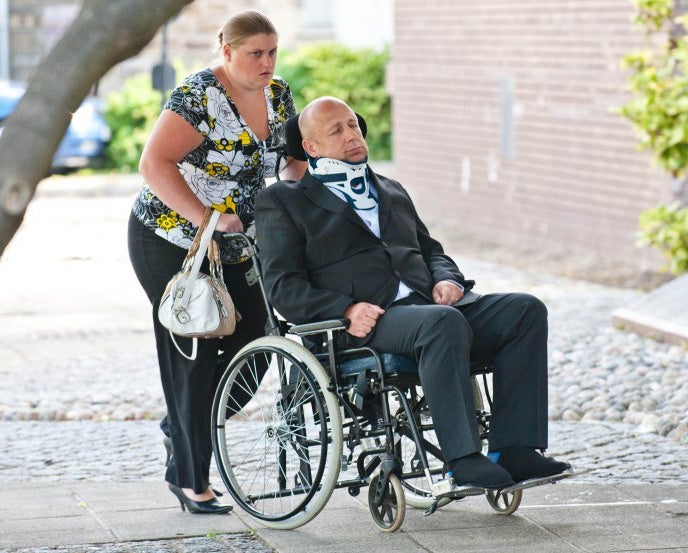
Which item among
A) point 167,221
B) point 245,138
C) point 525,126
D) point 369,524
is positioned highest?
point 245,138

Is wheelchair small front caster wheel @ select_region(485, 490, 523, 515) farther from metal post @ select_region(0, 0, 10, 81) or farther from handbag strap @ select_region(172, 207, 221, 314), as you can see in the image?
metal post @ select_region(0, 0, 10, 81)

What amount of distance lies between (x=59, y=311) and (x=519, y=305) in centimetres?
589

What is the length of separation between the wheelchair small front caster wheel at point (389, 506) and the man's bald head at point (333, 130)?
3.62 ft

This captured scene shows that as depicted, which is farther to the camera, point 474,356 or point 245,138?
point 245,138

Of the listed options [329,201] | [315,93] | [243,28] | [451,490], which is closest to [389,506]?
[451,490]

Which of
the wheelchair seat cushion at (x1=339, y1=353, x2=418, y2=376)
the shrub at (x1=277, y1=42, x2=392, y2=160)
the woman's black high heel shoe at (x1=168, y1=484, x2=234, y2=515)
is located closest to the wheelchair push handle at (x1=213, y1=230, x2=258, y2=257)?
the wheelchair seat cushion at (x1=339, y1=353, x2=418, y2=376)

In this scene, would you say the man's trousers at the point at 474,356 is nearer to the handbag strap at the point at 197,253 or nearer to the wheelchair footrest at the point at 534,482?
the wheelchair footrest at the point at 534,482

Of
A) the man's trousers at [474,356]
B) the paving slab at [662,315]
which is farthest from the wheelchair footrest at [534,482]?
the paving slab at [662,315]

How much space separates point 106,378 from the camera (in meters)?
7.53

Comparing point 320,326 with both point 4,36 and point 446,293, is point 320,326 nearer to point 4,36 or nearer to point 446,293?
point 446,293

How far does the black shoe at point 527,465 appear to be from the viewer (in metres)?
4.41

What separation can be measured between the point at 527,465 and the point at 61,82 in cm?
226

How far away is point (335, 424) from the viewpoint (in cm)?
434

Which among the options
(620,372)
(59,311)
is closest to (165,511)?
(620,372)
